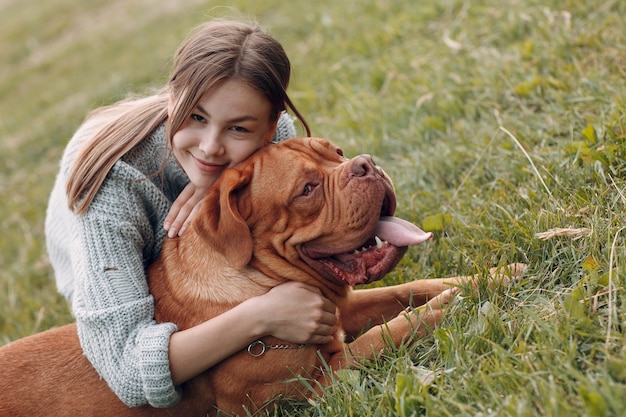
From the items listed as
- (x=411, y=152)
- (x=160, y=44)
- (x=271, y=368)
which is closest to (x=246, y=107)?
(x=271, y=368)

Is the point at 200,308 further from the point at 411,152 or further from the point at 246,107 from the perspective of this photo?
the point at 411,152

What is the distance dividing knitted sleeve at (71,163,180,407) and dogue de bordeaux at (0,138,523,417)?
144 millimetres

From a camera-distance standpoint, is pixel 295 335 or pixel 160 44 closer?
pixel 295 335

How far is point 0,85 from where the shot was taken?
14672mm

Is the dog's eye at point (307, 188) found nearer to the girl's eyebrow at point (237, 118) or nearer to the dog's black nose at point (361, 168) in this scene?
the dog's black nose at point (361, 168)

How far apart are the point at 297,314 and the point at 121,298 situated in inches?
34.1

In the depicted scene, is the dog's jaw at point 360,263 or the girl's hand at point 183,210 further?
the girl's hand at point 183,210

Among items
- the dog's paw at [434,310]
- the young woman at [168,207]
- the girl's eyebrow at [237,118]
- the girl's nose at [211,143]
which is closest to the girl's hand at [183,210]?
the young woman at [168,207]

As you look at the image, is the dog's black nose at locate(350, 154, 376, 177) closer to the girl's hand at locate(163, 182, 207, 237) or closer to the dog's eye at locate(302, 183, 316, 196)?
the dog's eye at locate(302, 183, 316, 196)

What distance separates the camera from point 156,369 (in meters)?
3.41

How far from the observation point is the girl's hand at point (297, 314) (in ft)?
11.4

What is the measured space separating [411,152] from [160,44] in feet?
24.5

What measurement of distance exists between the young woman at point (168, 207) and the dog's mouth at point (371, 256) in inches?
6.5

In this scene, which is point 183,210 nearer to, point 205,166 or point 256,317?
point 205,166
